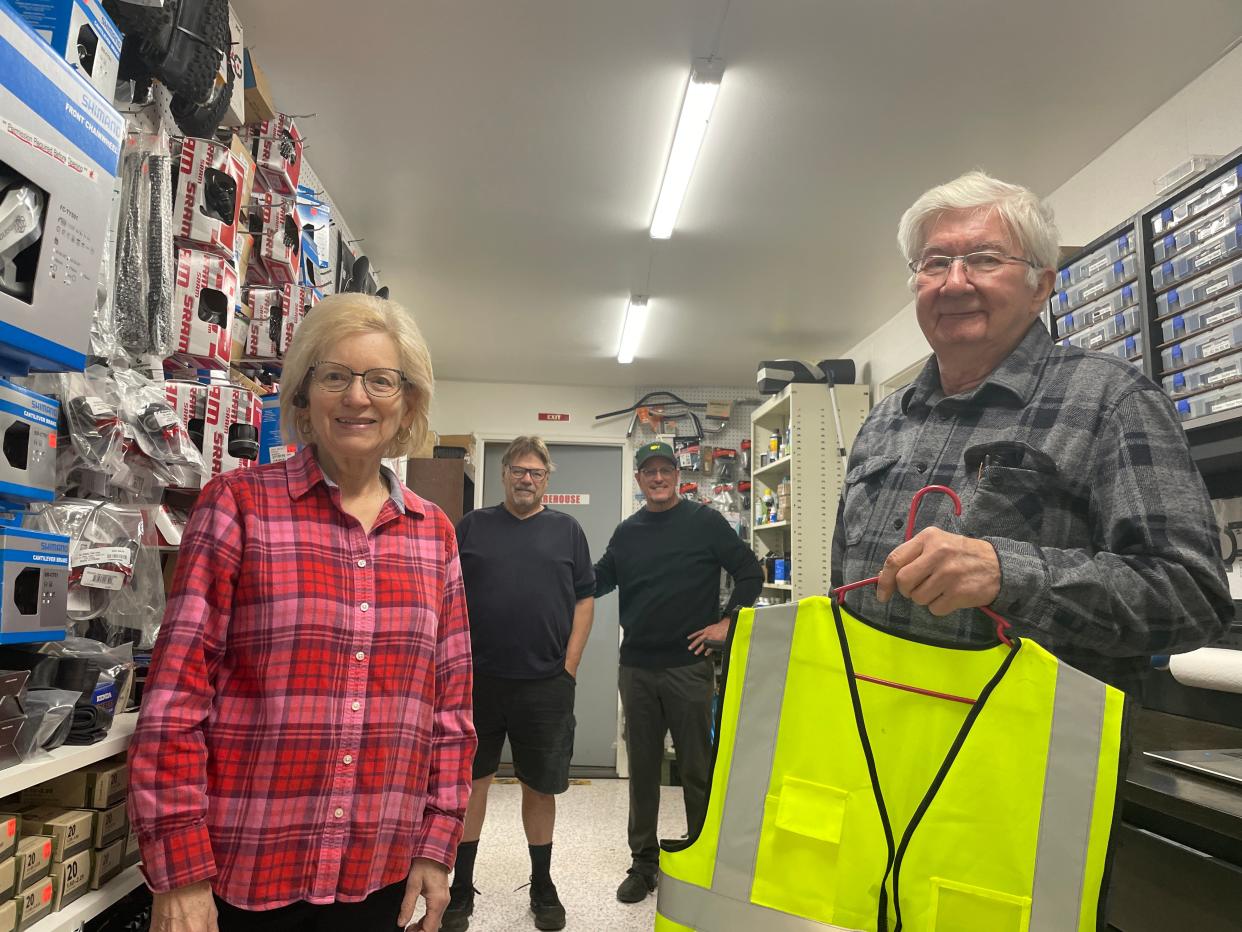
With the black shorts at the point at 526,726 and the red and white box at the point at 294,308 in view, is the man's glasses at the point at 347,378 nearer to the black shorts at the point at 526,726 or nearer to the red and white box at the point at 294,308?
the red and white box at the point at 294,308

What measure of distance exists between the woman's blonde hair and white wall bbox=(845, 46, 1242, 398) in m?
2.32

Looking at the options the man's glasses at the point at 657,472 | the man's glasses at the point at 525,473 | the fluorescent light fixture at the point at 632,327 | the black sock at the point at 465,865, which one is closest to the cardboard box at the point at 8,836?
the black sock at the point at 465,865

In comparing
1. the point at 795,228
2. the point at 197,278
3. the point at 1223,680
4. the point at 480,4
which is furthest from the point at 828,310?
the point at 197,278

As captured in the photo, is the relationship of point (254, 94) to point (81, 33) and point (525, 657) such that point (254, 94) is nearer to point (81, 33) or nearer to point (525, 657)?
point (81, 33)

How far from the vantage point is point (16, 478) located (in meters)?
0.91

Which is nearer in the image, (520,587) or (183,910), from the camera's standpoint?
(183,910)

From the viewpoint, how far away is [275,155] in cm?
192

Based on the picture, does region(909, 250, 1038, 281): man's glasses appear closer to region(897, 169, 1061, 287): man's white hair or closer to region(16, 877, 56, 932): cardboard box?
region(897, 169, 1061, 287): man's white hair

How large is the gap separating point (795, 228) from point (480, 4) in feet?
5.79

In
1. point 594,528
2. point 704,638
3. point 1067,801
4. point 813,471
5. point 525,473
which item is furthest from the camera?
point 594,528

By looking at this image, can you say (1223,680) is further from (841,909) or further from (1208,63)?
(1208,63)

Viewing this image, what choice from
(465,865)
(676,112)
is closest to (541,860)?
(465,865)

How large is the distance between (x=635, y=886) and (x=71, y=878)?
8.16 ft

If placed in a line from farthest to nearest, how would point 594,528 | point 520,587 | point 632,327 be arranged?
1. point 594,528
2. point 632,327
3. point 520,587
